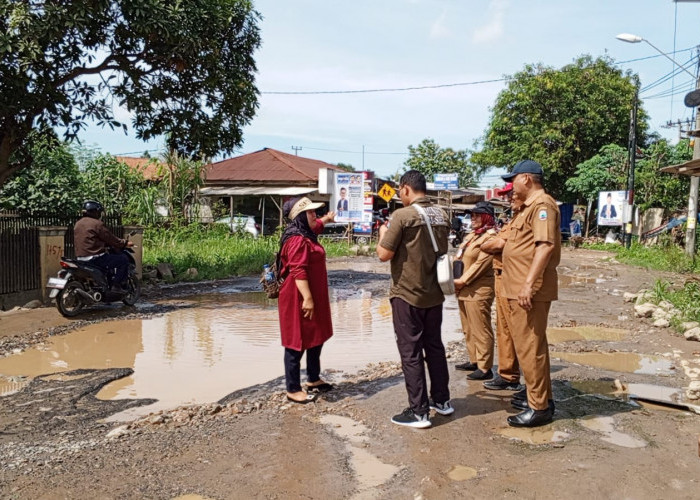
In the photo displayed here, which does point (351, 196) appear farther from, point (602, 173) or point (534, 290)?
point (534, 290)

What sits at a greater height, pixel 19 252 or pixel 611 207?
pixel 611 207

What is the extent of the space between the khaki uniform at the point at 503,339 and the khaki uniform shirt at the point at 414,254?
0.74 metres

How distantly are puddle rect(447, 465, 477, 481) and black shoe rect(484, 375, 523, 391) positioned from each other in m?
1.69

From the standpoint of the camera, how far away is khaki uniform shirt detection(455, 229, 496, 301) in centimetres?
544

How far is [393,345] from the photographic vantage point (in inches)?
301

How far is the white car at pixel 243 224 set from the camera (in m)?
22.5

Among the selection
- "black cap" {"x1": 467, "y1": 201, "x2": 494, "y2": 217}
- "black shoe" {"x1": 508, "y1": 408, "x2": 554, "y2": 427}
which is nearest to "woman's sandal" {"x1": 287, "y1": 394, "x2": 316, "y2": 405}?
"black shoe" {"x1": 508, "y1": 408, "x2": 554, "y2": 427}

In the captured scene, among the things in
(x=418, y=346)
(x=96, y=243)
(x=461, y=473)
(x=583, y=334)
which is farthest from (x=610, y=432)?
(x=96, y=243)

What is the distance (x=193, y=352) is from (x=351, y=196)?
16575 mm

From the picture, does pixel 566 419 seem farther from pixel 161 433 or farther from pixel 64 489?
pixel 64 489

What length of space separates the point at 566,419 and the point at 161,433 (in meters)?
2.85

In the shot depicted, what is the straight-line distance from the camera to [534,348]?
164 inches

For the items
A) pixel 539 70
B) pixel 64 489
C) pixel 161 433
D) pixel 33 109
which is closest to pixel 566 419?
pixel 161 433

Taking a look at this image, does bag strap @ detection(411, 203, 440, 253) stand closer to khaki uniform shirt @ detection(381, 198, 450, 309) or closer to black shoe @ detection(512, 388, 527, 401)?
khaki uniform shirt @ detection(381, 198, 450, 309)
